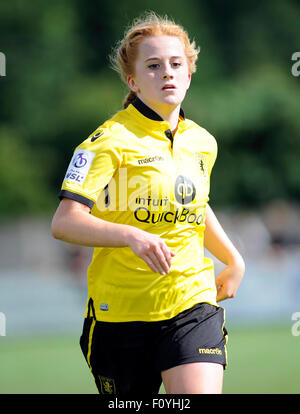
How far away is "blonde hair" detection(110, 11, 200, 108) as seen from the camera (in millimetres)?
4301

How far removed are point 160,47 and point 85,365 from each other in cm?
691

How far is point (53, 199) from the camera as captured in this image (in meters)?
27.4

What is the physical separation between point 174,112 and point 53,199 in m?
23.3

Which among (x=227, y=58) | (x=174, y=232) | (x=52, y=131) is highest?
(x=227, y=58)

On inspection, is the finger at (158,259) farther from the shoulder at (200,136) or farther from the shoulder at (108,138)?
the shoulder at (200,136)

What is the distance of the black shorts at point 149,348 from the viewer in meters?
4.03

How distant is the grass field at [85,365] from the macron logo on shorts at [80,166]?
4213 mm

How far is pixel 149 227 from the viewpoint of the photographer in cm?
412

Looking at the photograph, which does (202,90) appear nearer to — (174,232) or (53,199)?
(53,199)

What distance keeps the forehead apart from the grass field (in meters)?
4.15

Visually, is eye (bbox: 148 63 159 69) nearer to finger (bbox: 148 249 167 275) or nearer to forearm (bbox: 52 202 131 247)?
forearm (bbox: 52 202 131 247)

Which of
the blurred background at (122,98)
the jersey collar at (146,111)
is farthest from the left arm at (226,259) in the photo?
the blurred background at (122,98)
